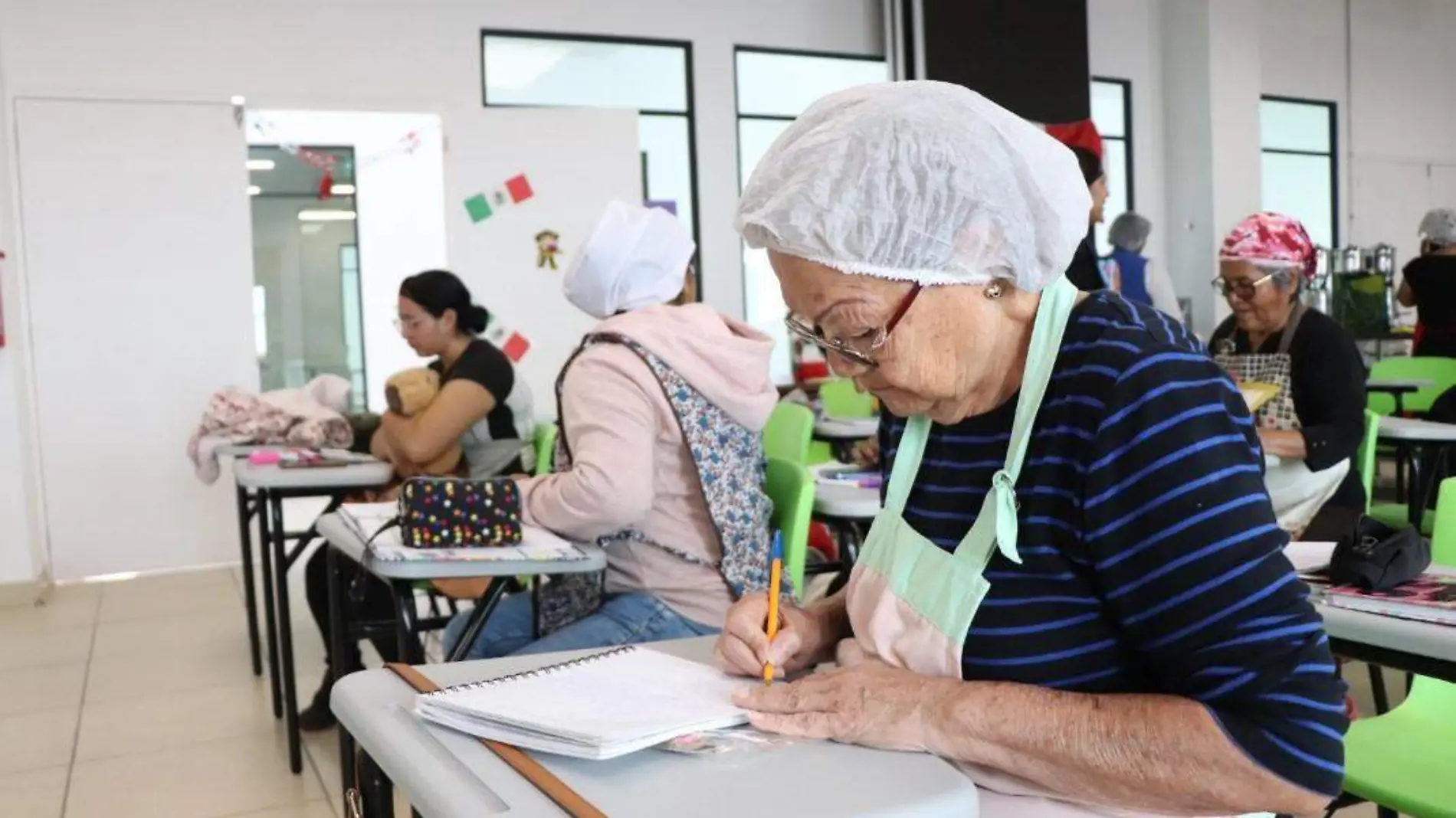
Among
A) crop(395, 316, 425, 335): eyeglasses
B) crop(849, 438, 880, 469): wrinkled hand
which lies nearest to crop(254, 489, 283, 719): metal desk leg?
crop(395, 316, 425, 335): eyeglasses

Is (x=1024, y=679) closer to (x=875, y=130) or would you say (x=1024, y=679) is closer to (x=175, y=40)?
(x=875, y=130)

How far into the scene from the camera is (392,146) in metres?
6.68

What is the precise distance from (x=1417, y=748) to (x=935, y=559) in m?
1.08

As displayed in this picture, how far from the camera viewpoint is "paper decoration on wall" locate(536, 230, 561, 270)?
6594 millimetres

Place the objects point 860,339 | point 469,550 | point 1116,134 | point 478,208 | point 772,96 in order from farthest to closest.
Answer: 1. point 1116,134
2. point 772,96
3. point 478,208
4. point 469,550
5. point 860,339

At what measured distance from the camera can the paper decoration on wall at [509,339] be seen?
21.5ft

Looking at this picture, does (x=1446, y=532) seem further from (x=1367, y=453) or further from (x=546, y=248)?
(x=546, y=248)

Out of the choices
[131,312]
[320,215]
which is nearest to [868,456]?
[131,312]

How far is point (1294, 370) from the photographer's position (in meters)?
2.94

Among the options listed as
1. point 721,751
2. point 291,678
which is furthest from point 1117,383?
point 291,678

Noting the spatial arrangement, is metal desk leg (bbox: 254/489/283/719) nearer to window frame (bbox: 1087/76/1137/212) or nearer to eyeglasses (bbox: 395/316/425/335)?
eyeglasses (bbox: 395/316/425/335)

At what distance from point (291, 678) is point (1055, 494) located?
2.67 metres

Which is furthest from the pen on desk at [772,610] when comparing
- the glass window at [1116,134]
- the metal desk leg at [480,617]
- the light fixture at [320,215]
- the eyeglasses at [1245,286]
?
the glass window at [1116,134]

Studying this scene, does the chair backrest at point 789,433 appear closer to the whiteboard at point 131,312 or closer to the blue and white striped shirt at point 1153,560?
the blue and white striped shirt at point 1153,560
